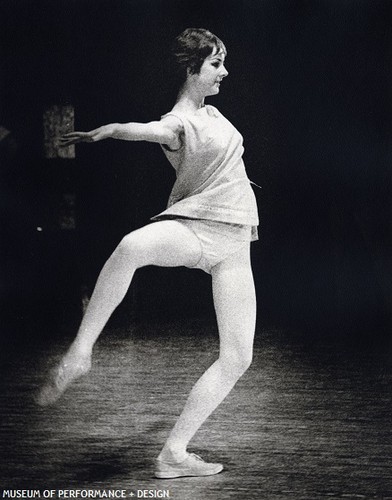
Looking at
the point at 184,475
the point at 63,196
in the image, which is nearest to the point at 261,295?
the point at 63,196

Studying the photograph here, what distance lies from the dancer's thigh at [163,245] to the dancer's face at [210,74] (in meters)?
0.50

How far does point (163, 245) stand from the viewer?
3301mm

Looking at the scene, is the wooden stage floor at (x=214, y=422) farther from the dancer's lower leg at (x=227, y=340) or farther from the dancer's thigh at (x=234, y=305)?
the dancer's thigh at (x=234, y=305)

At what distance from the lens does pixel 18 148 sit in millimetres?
7484

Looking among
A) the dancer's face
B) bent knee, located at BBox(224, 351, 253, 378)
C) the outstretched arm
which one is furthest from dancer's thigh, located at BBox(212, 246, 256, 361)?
the dancer's face

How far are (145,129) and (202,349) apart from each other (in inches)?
125

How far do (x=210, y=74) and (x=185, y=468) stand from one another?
1.40m

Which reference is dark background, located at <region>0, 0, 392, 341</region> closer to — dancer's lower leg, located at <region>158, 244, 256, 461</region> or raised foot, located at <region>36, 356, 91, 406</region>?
dancer's lower leg, located at <region>158, 244, 256, 461</region>

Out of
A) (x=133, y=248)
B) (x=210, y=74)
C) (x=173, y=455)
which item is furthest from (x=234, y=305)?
(x=210, y=74)

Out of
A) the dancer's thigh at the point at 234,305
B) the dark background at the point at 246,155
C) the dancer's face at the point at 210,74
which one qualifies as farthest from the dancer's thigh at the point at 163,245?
the dark background at the point at 246,155

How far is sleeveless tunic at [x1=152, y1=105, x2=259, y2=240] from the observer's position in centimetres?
341

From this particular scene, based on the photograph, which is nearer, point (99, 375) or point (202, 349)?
point (99, 375)

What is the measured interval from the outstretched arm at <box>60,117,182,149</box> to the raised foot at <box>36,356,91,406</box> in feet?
2.27

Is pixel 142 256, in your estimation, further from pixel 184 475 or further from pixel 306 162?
pixel 306 162
